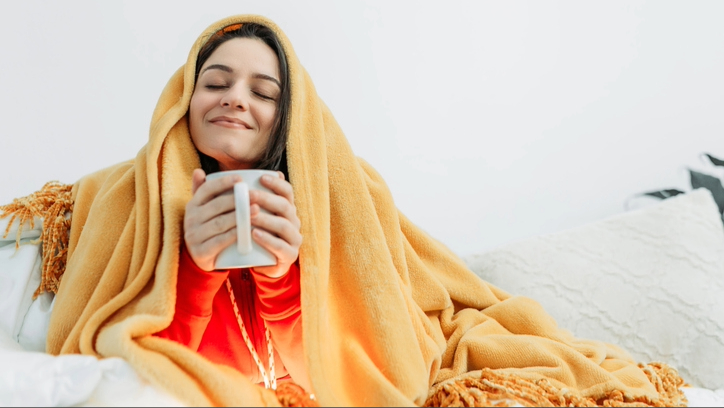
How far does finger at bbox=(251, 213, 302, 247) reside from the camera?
693 mm

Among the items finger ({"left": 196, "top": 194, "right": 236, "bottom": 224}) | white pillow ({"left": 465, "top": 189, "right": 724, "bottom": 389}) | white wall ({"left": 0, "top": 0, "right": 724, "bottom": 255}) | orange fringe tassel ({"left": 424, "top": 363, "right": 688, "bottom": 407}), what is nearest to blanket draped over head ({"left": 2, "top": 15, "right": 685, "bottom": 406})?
orange fringe tassel ({"left": 424, "top": 363, "right": 688, "bottom": 407})

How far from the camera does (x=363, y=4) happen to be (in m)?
1.71

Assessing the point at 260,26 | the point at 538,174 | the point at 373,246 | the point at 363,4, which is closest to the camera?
the point at 373,246

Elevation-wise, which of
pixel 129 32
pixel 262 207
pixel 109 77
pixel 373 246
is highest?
pixel 129 32

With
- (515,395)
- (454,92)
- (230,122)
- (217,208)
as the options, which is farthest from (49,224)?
(454,92)

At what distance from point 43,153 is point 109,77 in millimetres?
266

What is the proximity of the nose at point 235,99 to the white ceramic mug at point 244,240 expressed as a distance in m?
0.22

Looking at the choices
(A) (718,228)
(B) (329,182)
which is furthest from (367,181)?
(A) (718,228)

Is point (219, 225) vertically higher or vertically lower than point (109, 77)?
lower

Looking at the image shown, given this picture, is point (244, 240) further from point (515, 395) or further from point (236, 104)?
point (515, 395)

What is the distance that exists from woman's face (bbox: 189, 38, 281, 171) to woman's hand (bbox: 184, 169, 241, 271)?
7.7 inches

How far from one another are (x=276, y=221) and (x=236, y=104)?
0.28 meters

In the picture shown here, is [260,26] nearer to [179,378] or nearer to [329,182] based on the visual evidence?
[329,182]

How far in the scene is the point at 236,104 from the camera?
35.4 inches
